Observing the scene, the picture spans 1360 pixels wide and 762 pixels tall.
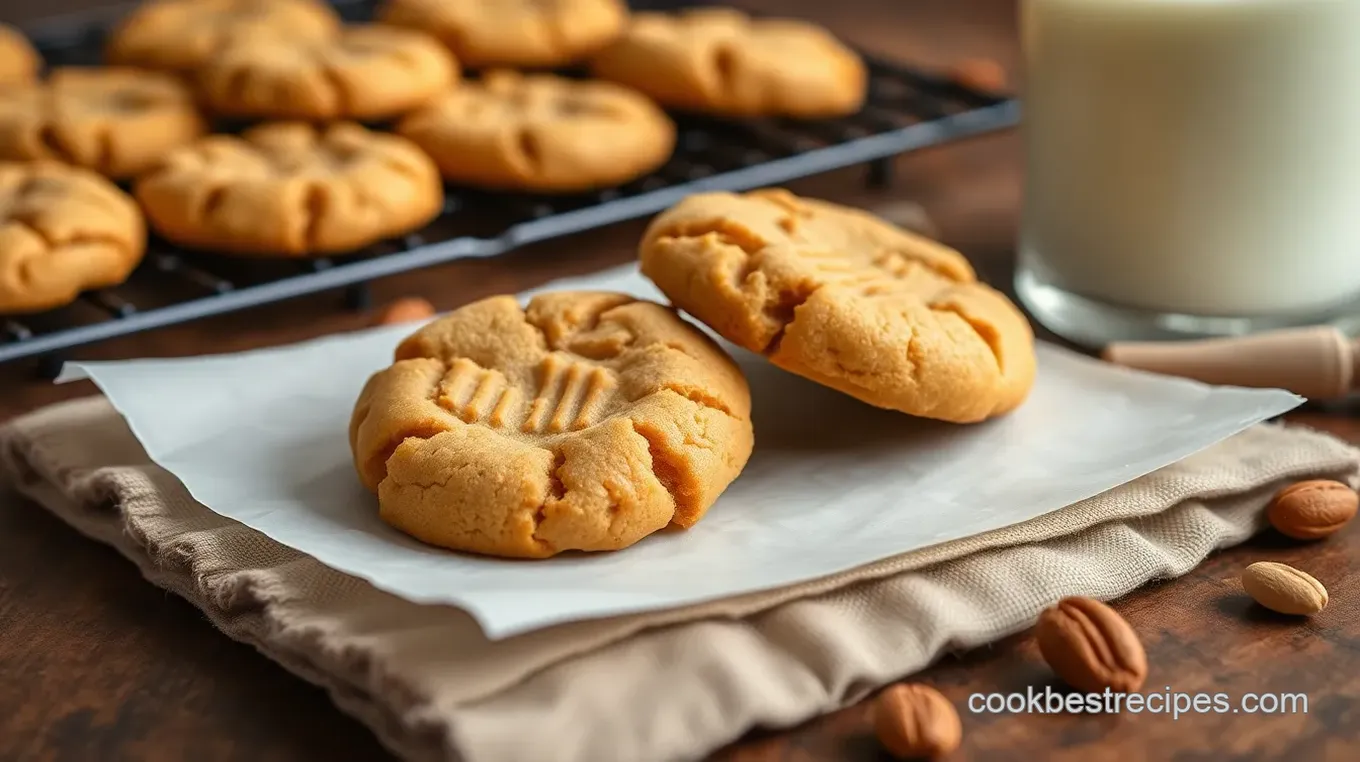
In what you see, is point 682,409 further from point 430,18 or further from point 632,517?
point 430,18

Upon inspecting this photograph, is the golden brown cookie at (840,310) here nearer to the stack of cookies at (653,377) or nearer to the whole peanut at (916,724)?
the stack of cookies at (653,377)

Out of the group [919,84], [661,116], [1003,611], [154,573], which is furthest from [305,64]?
[1003,611]

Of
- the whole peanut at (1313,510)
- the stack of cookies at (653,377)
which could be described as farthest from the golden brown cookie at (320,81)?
the whole peanut at (1313,510)

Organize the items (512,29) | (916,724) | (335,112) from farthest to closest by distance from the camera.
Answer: (512,29)
(335,112)
(916,724)

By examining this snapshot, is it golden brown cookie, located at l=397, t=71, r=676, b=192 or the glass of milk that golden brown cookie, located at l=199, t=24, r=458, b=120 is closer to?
golden brown cookie, located at l=397, t=71, r=676, b=192

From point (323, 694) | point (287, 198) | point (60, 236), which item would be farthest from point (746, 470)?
point (60, 236)

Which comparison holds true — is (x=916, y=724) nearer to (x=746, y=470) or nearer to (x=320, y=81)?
(x=746, y=470)
